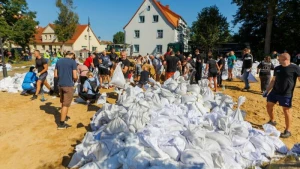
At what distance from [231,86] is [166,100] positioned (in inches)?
196

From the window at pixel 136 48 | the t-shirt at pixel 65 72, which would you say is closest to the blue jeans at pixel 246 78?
the t-shirt at pixel 65 72

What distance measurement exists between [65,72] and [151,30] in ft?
100.0

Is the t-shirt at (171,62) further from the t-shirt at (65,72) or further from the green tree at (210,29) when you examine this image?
the green tree at (210,29)

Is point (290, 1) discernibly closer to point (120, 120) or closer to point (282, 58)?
point (282, 58)

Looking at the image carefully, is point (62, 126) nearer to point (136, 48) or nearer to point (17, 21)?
point (17, 21)

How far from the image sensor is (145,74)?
7.40 meters

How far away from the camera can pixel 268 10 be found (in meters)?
23.2

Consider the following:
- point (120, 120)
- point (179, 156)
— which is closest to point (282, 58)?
point (179, 156)

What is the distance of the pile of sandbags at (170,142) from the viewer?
10.5ft

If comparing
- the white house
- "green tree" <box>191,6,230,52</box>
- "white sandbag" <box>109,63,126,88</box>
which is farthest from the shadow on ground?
the white house

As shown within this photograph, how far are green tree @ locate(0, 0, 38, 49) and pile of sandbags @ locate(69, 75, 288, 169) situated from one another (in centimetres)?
2508

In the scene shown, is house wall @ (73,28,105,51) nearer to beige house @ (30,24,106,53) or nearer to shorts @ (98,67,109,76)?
beige house @ (30,24,106,53)

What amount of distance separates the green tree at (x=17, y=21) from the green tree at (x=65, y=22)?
7934mm

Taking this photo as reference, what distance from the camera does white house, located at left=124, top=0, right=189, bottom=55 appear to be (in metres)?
33.7
